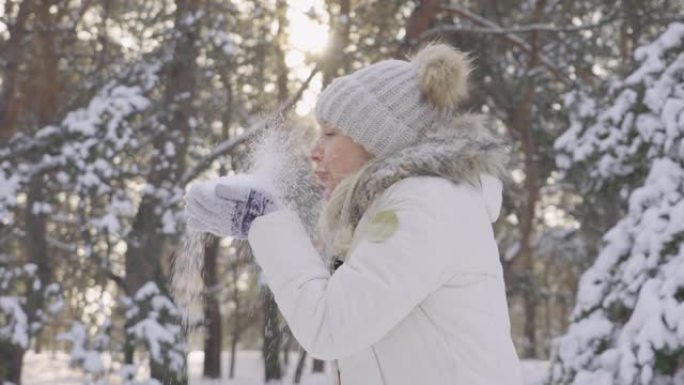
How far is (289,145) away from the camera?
212 centimetres

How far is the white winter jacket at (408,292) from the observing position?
1572 mm

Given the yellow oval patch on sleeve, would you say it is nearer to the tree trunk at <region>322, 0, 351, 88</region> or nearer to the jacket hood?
the jacket hood

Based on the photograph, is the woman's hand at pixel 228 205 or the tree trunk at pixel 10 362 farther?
the tree trunk at pixel 10 362

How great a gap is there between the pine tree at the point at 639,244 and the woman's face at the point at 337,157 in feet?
11.3

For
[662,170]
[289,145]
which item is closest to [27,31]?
[662,170]

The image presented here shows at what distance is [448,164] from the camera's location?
5.71 ft

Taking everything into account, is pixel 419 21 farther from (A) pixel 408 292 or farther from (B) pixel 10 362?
(A) pixel 408 292

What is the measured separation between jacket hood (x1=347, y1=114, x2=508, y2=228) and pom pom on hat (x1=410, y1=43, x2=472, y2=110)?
51 mm

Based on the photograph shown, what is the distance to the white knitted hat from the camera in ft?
6.20

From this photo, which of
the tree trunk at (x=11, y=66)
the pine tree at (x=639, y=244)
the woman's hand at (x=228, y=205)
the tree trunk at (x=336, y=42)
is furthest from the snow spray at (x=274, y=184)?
the tree trunk at (x=11, y=66)

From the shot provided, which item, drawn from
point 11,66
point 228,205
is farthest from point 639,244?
point 11,66

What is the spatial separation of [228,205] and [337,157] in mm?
267

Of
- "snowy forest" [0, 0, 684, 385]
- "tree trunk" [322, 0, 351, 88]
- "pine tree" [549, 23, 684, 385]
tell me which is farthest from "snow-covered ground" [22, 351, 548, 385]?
"pine tree" [549, 23, 684, 385]

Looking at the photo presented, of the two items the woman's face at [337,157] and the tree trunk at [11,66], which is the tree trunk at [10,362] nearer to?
the tree trunk at [11,66]
